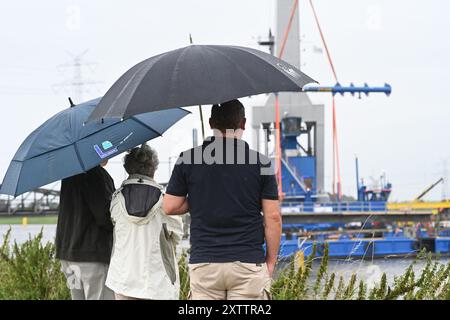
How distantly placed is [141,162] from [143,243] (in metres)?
0.48

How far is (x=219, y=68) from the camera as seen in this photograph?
3354mm

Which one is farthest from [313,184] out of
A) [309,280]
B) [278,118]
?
[309,280]

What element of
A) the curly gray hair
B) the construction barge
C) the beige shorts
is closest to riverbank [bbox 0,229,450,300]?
the curly gray hair

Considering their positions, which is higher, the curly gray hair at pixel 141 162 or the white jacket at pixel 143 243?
the curly gray hair at pixel 141 162

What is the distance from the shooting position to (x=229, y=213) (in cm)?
307

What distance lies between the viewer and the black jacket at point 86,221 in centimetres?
420

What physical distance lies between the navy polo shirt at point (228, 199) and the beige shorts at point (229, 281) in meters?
0.03

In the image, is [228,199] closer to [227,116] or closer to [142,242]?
[227,116]

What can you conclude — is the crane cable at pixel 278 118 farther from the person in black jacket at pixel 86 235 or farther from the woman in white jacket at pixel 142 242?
the woman in white jacket at pixel 142 242

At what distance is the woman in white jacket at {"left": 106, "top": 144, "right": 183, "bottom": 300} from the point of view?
3783mm

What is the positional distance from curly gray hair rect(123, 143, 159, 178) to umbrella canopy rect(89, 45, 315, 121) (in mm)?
518

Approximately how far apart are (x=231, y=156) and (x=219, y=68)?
0.51 m

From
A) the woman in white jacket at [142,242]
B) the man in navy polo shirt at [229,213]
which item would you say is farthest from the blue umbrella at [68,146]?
the man in navy polo shirt at [229,213]
